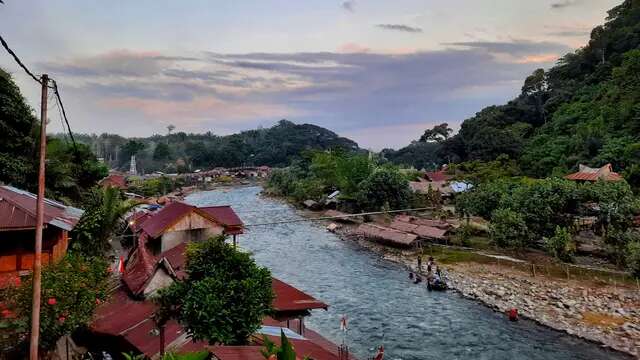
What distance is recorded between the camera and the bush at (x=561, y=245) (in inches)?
1216

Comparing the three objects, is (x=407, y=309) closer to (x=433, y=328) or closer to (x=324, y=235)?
(x=433, y=328)

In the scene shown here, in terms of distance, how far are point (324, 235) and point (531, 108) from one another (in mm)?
53828

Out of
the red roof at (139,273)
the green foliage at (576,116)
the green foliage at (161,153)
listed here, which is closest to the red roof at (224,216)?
the red roof at (139,273)

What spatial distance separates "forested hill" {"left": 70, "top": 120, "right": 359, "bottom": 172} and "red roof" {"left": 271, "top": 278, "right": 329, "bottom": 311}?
350 feet

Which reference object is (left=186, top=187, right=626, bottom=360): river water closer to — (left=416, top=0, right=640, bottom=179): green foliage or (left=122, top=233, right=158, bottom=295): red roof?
(left=122, top=233, right=158, bottom=295): red roof

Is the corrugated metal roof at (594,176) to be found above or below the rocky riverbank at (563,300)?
above

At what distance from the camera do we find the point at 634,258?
84.9ft

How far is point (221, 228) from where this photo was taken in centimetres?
2625

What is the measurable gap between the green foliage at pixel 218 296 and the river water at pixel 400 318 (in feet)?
32.0

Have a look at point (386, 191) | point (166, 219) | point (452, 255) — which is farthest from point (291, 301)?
point (386, 191)

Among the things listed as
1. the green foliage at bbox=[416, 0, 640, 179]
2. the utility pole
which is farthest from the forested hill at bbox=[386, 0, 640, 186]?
the utility pole

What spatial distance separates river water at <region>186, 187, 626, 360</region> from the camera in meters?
21.5

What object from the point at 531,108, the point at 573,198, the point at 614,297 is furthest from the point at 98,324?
the point at 531,108

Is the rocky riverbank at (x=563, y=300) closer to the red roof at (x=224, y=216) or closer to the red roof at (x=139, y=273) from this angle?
the red roof at (x=224, y=216)
